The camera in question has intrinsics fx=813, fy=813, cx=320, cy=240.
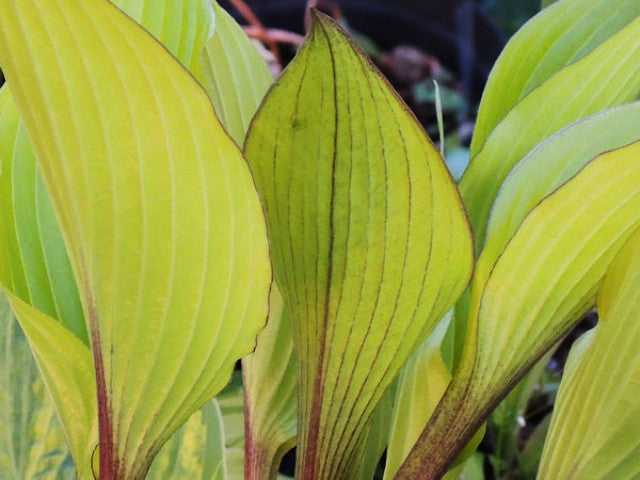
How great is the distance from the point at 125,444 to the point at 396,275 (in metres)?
0.11

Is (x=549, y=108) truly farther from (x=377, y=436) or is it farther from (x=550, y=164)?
(x=377, y=436)

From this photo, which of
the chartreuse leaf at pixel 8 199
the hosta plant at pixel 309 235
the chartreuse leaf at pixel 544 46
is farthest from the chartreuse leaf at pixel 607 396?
the chartreuse leaf at pixel 8 199

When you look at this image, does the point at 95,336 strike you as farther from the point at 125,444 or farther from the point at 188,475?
the point at 188,475

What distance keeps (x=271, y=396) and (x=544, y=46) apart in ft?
0.62

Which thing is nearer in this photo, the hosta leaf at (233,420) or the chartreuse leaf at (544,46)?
the chartreuse leaf at (544,46)

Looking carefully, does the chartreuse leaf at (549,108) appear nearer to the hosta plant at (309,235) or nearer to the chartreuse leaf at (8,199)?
the hosta plant at (309,235)

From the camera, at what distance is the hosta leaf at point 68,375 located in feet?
0.89

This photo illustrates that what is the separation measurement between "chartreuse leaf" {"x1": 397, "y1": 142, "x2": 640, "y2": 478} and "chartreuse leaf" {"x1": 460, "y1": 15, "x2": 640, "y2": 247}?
0.19 feet

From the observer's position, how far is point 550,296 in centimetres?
26

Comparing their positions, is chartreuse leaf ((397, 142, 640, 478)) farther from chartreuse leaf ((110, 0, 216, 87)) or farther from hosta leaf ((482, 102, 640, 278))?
chartreuse leaf ((110, 0, 216, 87))

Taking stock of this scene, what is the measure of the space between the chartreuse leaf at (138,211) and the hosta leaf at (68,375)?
25 millimetres

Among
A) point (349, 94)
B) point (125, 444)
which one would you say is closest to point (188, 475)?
point (125, 444)

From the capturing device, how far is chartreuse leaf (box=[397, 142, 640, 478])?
233mm

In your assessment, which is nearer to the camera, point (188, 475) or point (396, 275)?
point (396, 275)
